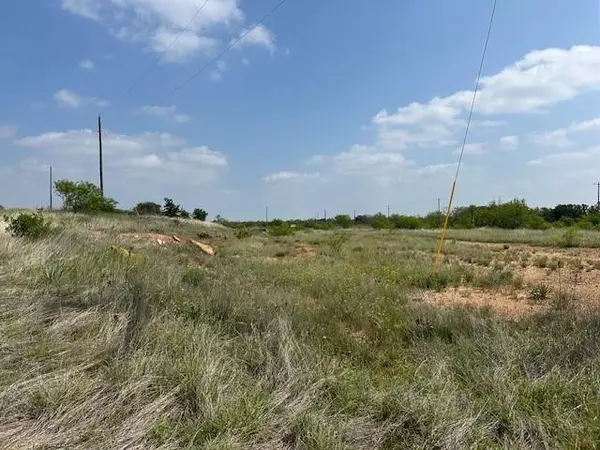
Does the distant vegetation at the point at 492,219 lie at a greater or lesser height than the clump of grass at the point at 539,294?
greater

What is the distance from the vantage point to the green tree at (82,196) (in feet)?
148

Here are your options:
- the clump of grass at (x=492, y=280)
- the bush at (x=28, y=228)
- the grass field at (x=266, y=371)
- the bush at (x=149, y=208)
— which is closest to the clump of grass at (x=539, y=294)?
the clump of grass at (x=492, y=280)

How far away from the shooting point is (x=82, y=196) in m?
47.1

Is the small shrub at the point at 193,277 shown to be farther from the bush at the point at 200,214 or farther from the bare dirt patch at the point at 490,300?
the bush at the point at 200,214

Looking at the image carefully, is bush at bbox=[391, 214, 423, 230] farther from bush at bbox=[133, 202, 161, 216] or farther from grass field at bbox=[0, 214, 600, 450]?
grass field at bbox=[0, 214, 600, 450]

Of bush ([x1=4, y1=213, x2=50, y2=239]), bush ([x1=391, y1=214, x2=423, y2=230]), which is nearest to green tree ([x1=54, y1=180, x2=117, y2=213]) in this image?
bush ([x1=4, y1=213, x2=50, y2=239])

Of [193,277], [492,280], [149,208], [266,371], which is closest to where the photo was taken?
[266,371]

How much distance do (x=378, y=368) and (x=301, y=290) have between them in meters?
4.79

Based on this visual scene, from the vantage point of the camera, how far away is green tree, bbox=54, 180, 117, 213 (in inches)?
1770

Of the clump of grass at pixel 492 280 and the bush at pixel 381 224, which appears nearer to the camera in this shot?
the clump of grass at pixel 492 280

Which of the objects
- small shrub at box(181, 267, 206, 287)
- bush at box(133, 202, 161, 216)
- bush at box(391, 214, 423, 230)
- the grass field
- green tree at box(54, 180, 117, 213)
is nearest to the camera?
the grass field

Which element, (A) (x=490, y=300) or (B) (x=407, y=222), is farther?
(B) (x=407, y=222)

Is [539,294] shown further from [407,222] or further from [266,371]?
[407,222]

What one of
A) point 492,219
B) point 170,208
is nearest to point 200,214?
point 170,208
